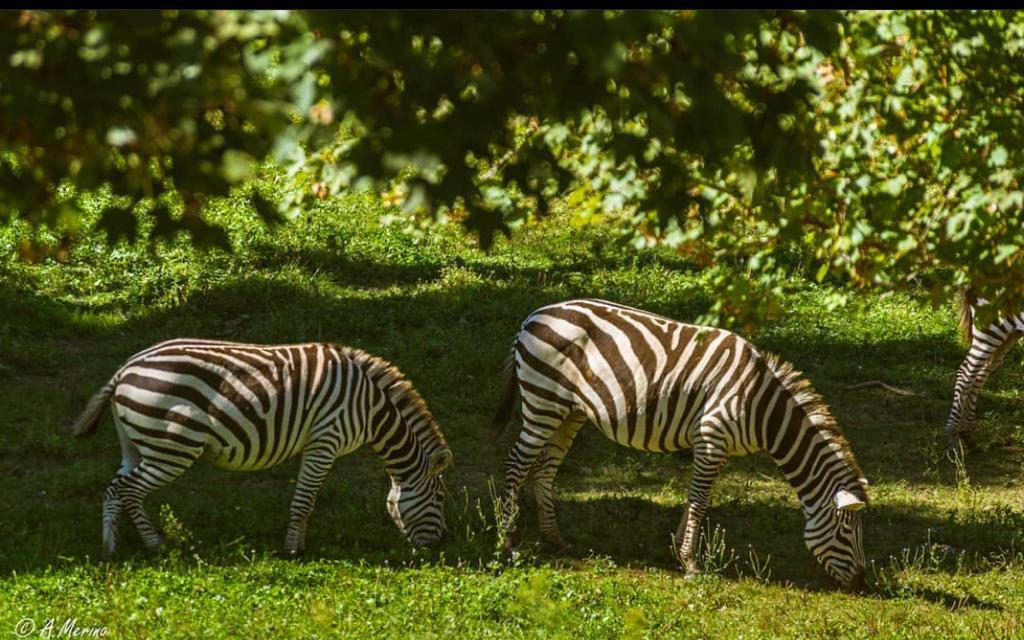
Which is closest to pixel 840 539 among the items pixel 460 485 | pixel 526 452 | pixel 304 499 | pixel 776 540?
pixel 776 540

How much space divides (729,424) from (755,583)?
4.25 ft

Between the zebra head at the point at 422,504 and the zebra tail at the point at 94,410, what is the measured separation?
2402 mm

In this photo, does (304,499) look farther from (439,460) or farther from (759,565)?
(759,565)

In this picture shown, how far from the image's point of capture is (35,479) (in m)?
12.0

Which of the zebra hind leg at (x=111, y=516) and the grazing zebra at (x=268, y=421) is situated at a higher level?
the grazing zebra at (x=268, y=421)

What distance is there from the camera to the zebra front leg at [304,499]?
35.0 ft

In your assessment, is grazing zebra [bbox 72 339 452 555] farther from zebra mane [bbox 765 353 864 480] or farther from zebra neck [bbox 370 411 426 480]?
zebra mane [bbox 765 353 864 480]

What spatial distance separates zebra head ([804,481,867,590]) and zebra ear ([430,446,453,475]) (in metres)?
2.99

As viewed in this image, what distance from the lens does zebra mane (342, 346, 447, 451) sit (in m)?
11.3

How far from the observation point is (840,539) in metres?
10.7

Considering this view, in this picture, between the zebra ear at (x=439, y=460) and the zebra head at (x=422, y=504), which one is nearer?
the zebra head at (x=422, y=504)
